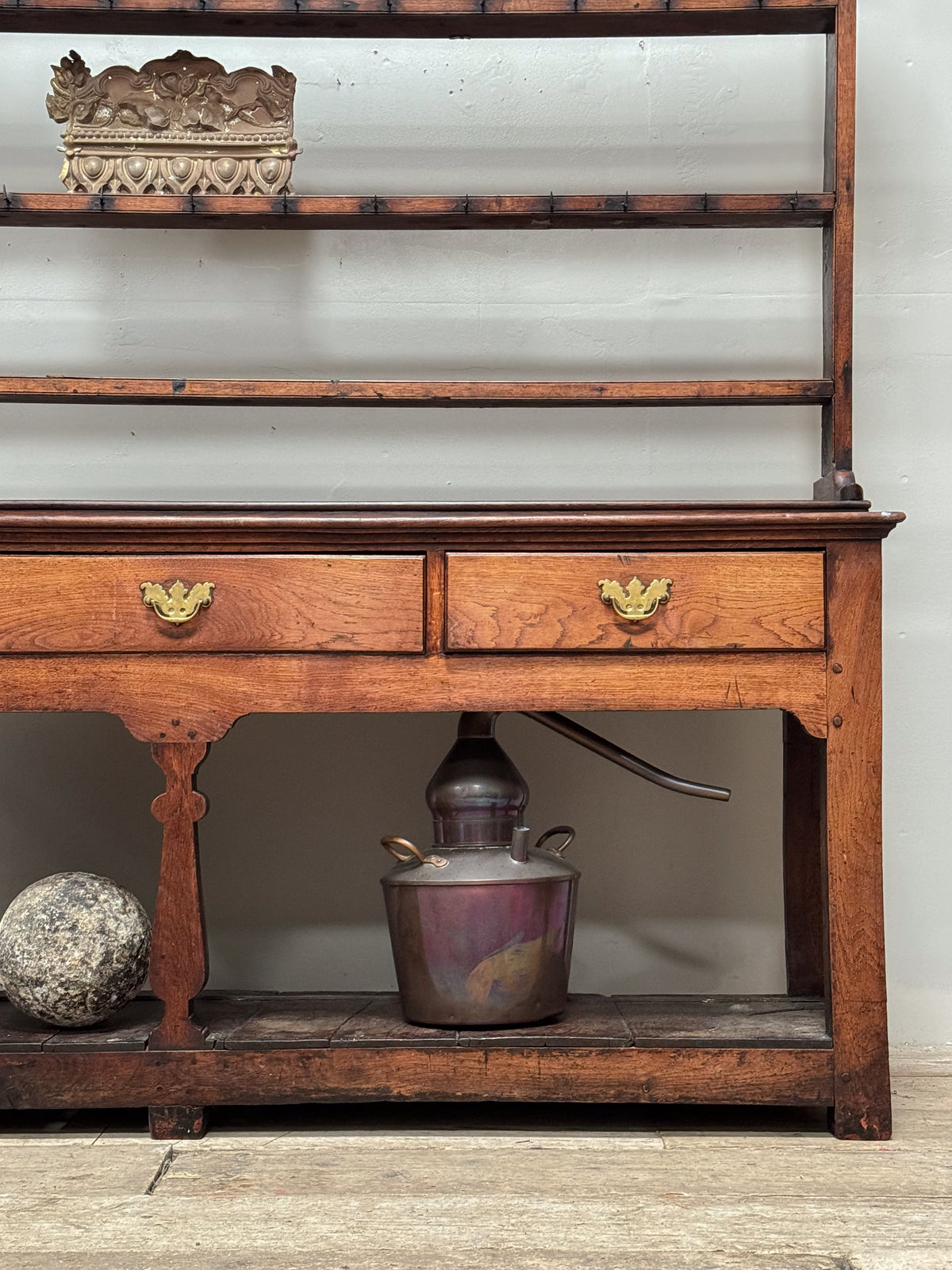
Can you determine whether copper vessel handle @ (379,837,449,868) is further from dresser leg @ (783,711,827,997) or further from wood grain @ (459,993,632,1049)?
dresser leg @ (783,711,827,997)

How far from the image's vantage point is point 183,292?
2404mm

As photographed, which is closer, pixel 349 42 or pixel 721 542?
pixel 721 542

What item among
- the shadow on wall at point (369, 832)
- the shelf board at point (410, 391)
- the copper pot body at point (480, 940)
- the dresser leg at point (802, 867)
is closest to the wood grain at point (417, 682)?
the copper pot body at point (480, 940)

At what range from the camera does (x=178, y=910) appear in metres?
1.75

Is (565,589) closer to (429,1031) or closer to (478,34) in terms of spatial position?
(429,1031)

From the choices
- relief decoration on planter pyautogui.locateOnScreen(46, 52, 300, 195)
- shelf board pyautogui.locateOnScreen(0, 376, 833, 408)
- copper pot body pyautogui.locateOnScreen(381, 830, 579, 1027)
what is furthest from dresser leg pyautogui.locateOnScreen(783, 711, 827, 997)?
relief decoration on planter pyautogui.locateOnScreen(46, 52, 300, 195)

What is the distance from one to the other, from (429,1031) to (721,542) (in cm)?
83

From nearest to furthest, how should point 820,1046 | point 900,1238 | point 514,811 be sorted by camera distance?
point 900,1238
point 820,1046
point 514,811

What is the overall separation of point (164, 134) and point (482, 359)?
2.30 feet

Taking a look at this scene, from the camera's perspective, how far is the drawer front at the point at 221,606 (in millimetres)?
1734

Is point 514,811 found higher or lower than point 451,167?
lower

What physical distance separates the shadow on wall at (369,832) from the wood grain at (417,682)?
2.10 ft

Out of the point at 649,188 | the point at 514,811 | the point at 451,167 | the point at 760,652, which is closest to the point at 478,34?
the point at 451,167

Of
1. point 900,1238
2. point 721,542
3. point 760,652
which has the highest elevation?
point 721,542
